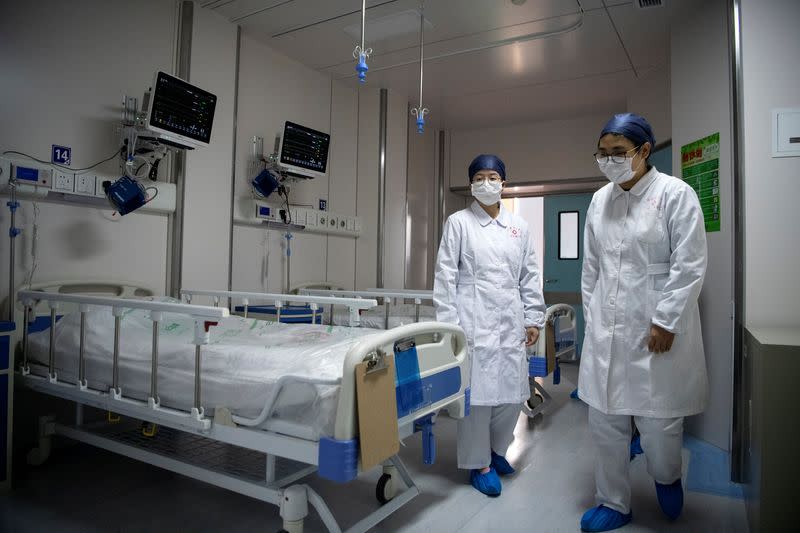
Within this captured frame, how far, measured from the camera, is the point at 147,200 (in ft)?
10.3

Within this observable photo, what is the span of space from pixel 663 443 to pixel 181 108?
3142mm

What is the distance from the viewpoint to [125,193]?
9.73 ft

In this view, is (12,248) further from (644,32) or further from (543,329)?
(644,32)

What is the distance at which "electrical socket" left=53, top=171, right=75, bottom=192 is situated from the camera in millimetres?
2801

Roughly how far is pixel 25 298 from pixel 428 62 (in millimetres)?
3591

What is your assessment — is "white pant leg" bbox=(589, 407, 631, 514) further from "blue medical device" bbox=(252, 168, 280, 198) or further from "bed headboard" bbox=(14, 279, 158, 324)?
"blue medical device" bbox=(252, 168, 280, 198)

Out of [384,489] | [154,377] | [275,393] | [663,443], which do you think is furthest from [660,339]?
[154,377]

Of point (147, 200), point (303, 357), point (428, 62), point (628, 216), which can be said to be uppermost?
point (428, 62)

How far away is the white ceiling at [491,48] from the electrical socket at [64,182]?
161 cm

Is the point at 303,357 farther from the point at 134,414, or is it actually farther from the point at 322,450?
the point at 134,414

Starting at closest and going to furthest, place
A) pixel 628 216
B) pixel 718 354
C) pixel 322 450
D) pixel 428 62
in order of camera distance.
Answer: pixel 322 450
pixel 628 216
pixel 718 354
pixel 428 62

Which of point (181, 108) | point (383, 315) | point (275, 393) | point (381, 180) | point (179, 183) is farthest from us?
point (381, 180)

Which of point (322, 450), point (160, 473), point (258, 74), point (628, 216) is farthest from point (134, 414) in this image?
point (258, 74)

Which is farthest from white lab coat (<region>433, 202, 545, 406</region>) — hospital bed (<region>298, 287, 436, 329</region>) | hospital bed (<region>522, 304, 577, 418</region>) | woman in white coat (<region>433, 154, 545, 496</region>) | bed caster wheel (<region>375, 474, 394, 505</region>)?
hospital bed (<region>298, 287, 436, 329</region>)
